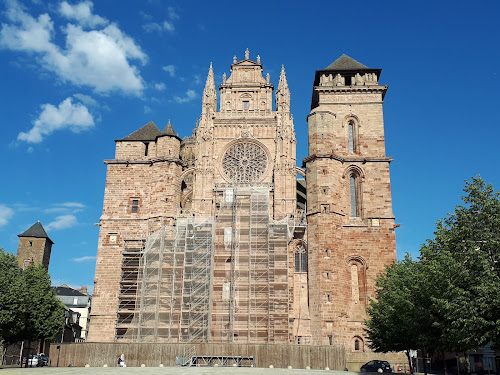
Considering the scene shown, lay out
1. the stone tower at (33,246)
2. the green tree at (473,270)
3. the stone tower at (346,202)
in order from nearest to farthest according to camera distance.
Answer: the green tree at (473,270), the stone tower at (346,202), the stone tower at (33,246)

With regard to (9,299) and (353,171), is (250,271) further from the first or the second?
(9,299)

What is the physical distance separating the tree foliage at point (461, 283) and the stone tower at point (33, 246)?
1911 inches

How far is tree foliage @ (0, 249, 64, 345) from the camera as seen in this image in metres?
28.9

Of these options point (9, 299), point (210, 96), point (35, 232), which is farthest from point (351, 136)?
point (35, 232)

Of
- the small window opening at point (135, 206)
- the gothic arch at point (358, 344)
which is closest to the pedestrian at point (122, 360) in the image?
the small window opening at point (135, 206)

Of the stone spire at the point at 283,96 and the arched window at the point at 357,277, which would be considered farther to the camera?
the stone spire at the point at 283,96

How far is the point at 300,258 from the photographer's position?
37.8 meters

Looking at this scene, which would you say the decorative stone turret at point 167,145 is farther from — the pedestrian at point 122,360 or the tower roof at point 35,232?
the tower roof at point 35,232

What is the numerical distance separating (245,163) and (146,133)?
920cm

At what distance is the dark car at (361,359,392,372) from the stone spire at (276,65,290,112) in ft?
65.7

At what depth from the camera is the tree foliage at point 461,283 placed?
18.7m

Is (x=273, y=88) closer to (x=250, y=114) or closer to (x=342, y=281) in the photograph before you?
(x=250, y=114)

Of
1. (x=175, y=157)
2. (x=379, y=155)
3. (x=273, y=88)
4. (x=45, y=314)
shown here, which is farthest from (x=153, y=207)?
(x=379, y=155)

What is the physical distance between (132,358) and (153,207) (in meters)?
12.4
